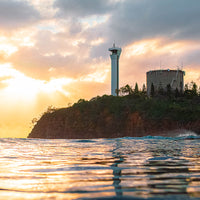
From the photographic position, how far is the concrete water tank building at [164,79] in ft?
264

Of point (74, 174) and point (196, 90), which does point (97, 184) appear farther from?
point (196, 90)

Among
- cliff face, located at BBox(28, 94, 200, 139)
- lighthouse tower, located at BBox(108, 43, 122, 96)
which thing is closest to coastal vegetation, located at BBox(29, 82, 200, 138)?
cliff face, located at BBox(28, 94, 200, 139)

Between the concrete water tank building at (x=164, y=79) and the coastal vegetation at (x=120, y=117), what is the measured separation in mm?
5767

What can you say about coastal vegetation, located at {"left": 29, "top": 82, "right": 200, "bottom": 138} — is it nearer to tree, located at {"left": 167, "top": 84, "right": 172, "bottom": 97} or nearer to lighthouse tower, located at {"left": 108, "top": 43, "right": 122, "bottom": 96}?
tree, located at {"left": 167, "top": 84, "right": 172, "bottom": 97}

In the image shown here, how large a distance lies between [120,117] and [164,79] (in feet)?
81.8

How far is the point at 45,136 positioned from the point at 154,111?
2680 cm

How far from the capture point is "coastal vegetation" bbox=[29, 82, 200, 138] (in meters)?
58.8

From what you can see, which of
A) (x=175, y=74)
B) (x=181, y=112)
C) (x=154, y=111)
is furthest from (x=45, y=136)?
(x=175, y=74)

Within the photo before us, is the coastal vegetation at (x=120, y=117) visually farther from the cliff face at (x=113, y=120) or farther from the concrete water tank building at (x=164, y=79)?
the concrete water tank building at (x=164, y=79)

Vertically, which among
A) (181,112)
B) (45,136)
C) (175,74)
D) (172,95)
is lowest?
(45,136)

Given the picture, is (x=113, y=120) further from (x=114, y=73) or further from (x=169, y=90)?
(x=114, y=73)

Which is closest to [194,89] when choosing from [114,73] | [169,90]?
[169,90]

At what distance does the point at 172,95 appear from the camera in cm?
7575

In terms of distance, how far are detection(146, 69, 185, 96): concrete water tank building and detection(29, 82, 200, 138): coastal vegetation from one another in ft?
18.9
